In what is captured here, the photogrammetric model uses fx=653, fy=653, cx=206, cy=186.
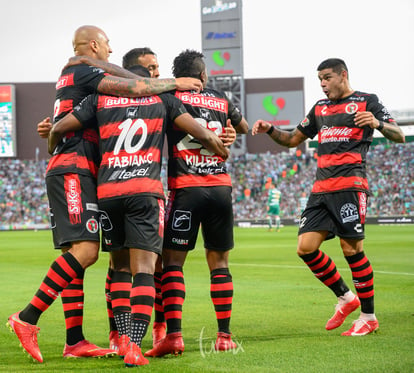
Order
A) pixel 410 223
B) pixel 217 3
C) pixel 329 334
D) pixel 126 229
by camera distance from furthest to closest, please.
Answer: pixel 217 3 < pixel 410 223 < pixel 329 334 < pixel 126 229

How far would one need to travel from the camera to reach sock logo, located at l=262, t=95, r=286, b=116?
61750mm

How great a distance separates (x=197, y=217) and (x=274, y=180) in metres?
49.5

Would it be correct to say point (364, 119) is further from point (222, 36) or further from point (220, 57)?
point (222, 36)

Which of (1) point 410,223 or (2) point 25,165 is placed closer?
(1) point 410,223

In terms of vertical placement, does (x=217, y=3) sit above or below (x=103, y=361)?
above

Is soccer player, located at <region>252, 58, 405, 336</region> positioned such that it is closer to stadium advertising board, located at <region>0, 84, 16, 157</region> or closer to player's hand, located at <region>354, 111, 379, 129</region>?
player's hand, located at <region>354, 111, 379, 129</region>

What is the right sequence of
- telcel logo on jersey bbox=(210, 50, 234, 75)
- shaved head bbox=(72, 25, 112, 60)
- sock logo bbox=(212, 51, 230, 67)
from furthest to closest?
sock logo bbox=(212, 51, 230, 67) < telcel logo on jersey bbox=(210, 50, 234, 75) < shaved head bbox=(72, 25, 112, 60)

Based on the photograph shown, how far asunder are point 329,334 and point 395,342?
2.47 ft

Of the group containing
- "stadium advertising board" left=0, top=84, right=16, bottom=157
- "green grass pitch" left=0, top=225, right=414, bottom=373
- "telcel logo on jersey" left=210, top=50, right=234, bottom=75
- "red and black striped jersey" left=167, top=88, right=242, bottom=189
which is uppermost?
"telcel logo on jersey" left=210, top=50, right=234, bottom=75

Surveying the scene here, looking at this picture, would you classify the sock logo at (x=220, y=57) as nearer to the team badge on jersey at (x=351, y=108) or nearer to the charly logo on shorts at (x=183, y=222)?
the team badge on jersey at (x=351, y=108)

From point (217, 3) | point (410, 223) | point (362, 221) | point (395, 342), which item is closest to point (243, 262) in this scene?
point (362, 221)

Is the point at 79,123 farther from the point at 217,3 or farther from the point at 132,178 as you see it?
the point at 217,3

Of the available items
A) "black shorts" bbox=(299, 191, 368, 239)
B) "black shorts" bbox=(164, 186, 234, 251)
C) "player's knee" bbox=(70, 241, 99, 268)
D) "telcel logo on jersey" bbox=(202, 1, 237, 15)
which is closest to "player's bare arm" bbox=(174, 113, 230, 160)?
"black shorts" bbox=(164, 186, 234, 251)

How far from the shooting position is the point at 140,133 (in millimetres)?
4945
